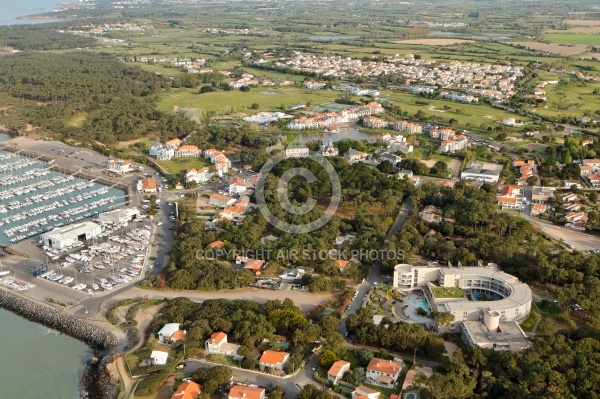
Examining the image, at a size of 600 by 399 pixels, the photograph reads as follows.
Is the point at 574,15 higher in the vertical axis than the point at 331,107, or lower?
higher

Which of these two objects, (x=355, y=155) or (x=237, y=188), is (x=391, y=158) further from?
(x=237, y=188)

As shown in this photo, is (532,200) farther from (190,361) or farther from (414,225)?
(190,361)

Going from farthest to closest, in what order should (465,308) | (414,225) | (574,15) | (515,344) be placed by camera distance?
1. (574,15)
2. (414,225)
3. (465,308)
4. (515,344)

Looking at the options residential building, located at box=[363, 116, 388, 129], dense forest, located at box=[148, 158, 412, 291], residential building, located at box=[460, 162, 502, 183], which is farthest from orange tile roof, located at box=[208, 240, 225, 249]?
residential building, located at box=[363, 116, 388, 129]

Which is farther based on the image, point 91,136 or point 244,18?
point 244,18

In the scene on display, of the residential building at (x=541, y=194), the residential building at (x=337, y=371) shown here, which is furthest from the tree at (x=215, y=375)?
the residential building at (x=541, y=194)

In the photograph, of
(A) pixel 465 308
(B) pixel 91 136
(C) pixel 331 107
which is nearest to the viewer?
(A) pixel 465 308

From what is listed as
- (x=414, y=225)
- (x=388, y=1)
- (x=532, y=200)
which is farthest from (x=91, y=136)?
(x=388, y=1)
